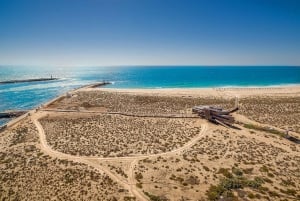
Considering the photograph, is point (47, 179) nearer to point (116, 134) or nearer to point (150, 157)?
point (150, 157)

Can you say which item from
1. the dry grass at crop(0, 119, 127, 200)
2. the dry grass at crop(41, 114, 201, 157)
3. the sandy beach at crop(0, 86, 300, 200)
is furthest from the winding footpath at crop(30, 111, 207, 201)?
the dry grass at crop(41, 114, 201, 157)

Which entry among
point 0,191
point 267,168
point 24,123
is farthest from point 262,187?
point 24,123

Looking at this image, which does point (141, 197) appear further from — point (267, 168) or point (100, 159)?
point (267, 168)

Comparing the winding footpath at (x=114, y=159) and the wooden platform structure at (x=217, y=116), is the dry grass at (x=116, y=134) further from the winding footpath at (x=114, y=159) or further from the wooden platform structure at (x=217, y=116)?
the wooden platform structure at (x=217, y=116)

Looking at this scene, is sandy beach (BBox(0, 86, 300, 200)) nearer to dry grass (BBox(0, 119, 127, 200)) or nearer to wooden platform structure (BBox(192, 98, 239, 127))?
dry grass (BBox(0, 119, 127, 200))

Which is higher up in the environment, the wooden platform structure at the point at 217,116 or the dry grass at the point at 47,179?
the wooden platform structure at the point at 217,116

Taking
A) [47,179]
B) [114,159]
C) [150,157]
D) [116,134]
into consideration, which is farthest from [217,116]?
[47,179]

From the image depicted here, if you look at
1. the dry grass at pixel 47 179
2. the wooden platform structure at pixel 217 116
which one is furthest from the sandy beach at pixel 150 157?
the wooden platform structure at pixel 217 116

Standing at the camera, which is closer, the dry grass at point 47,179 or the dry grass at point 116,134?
the dry grass at point 47,179
